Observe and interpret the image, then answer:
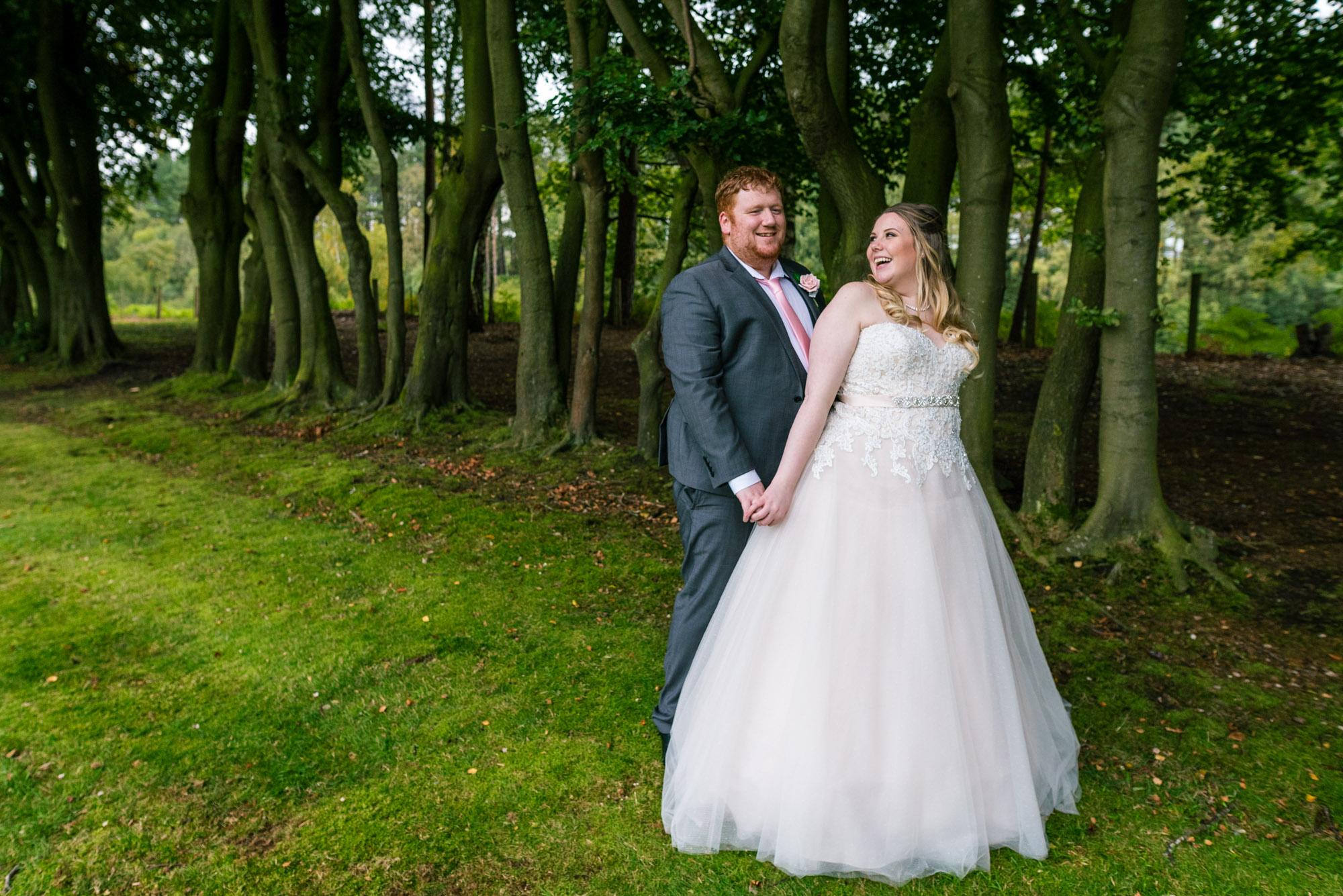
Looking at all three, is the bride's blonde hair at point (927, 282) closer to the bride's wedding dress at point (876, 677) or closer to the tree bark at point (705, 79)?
the bride's wedding dress at point (876, 677)

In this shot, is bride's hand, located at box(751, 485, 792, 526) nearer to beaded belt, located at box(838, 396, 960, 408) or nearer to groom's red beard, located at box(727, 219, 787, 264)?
beaded belt, located at box(838, 396, 960, 408)

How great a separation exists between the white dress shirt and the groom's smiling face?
0.10 m

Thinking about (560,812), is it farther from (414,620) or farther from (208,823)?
(414,620)

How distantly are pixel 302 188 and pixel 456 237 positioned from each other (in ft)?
12.6

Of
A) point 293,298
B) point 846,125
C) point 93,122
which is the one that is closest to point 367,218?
point 93,122

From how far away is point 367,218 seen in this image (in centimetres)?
5725

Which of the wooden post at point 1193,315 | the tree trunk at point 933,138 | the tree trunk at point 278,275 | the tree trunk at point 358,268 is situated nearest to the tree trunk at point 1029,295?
the wooden post at point 1193,315

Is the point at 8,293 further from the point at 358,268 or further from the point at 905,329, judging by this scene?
the point at 905,329

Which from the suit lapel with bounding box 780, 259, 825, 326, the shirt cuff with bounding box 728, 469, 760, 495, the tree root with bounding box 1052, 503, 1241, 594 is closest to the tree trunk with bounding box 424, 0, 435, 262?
the tree root with bounding box 1052, 503, 1241, 594

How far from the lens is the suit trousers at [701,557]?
3543 millimetres

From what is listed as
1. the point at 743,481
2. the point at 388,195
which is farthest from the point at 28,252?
the point at 743,481

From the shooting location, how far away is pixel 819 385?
320 cm

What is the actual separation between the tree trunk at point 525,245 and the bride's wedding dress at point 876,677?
6.72 m

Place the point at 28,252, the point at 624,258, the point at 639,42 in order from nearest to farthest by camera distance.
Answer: the point at 639,42 < the point at 624,258 < the point at 28,252
